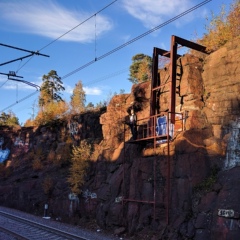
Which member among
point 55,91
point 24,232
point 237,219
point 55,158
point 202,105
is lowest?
point 24,232

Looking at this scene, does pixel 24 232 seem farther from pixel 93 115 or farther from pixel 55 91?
pixel 55 91

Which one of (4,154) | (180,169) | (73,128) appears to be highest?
(73,128)

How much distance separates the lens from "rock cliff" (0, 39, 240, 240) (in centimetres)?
1459

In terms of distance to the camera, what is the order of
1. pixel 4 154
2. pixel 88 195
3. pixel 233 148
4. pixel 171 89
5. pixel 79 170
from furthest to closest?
pixel 4 154, pixel 79 170, pixel 88 195, pixel 171 89, pixel 233 148

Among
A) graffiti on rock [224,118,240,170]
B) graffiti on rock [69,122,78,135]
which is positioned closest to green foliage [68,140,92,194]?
graffiti on rock [224,118,240,170]

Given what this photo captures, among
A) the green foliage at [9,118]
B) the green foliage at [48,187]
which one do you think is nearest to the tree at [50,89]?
the green foliage at [9,118]

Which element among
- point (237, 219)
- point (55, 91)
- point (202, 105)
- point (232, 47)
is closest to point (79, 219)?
point (202, 105)

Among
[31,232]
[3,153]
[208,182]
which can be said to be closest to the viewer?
[208,182]

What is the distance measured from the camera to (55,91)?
241 ft

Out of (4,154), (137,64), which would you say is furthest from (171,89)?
(137,64)

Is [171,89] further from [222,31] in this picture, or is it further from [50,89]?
[50,89]

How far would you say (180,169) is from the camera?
16.6m

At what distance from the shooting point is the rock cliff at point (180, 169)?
47.9 ft

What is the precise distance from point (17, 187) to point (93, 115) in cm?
1055
